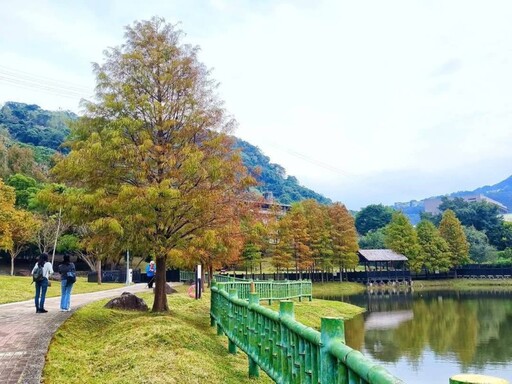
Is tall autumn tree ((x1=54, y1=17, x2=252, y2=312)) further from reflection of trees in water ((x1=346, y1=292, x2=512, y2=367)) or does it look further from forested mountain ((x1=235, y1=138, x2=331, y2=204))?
forested mountain ((x1=235, y1=138, x2=331, y2=204))

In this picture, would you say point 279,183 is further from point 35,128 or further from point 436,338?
point 436,338

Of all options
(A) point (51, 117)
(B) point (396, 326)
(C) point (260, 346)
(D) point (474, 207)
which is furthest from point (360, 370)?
(A) point (51, 117)

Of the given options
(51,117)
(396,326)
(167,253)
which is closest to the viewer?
(167,253)

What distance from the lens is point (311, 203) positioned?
170 feet

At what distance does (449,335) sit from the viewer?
67.5 feet

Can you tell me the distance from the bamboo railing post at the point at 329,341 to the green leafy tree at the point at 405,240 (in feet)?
175

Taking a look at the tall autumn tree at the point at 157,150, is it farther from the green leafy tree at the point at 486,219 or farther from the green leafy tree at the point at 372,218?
the green leafy tree at the point at 372,218

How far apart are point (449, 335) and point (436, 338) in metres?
1.20

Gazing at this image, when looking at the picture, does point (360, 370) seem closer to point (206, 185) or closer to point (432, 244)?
point (206, 185)

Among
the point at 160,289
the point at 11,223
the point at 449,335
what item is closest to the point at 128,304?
the point at 160,289

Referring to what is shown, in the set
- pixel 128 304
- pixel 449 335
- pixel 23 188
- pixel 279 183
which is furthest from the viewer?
pixel 279 183

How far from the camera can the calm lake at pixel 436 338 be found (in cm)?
1414

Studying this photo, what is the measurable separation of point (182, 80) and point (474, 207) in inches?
3028

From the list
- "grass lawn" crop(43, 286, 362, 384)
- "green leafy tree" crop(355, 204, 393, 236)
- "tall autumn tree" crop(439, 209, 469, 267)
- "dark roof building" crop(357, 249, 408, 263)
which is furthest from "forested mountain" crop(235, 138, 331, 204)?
"grass lawn" crop(43, 286, 362, 384)
